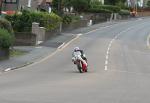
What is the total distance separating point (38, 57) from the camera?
134 feet

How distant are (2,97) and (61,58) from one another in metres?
24.8

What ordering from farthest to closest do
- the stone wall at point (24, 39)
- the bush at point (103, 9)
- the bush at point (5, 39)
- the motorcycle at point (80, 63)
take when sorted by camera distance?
the bush at point (103, 9), the stone wall at point (24, 39), the bush at point (5, 39), the motorcycle at point (80, 63)

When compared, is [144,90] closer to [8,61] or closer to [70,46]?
[8,61]

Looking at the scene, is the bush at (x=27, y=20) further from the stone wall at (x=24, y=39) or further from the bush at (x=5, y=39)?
the bush at (x=5, y=39)

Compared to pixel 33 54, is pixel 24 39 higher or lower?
higher

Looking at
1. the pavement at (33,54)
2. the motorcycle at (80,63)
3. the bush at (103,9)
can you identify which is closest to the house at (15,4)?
the pavement at (33,54)

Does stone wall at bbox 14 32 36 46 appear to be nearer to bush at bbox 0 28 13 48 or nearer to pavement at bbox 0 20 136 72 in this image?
pavement at bbox 0 20 136 72

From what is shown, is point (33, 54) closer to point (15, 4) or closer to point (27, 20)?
point (27, 20)

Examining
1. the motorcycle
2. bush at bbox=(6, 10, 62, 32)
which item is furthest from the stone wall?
the motorcycle

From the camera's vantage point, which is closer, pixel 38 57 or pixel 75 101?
pixel 75 101

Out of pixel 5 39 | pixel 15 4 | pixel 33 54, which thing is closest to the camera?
pixel 5 39

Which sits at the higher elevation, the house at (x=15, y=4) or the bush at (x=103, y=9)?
the house at (x=15, y=4)

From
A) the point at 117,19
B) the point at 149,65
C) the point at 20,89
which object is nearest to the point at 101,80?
the point at 20,89

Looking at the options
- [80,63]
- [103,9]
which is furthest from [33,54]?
[103,9]
